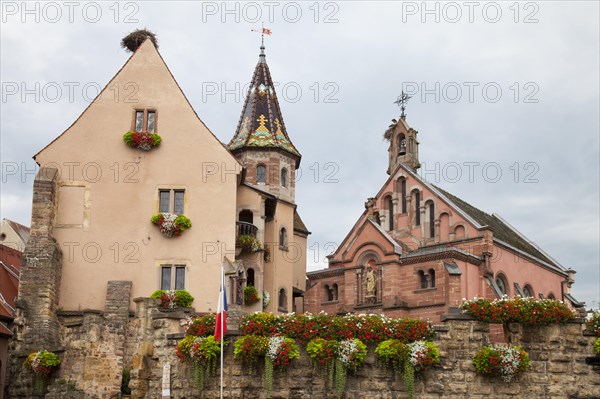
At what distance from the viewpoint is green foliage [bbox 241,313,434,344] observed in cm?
2497

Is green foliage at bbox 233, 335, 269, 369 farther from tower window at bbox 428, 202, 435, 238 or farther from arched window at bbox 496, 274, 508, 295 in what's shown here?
tower window at bbox 428, 202, 435, 238

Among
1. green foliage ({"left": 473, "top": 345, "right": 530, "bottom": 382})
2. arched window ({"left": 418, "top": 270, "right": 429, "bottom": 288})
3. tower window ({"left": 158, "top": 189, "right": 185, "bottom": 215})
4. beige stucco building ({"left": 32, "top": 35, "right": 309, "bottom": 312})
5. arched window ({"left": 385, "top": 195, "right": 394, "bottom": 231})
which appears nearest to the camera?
green foliage ({"left": 473, "top": 345, "right": 530, "bottom": 382})

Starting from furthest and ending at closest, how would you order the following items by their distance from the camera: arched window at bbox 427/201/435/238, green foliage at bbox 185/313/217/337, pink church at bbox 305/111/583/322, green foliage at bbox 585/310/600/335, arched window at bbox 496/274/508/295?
arched window at bbox 427/201/435/238, arched window at bbox 496/274/508/295, pink church at bbox 305/111/583/322, green foliage at bbox 185/313/217/337, green foliage at bbox 585/310/600/335

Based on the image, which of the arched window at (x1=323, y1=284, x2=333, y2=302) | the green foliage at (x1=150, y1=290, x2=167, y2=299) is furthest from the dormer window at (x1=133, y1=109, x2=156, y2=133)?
the arched window at (x1=323, y1=284, x2=333, y2=302)

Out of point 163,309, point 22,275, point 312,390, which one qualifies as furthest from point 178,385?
point 22,275

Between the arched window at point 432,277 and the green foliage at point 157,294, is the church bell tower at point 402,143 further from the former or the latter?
the green foliage at point 157,294

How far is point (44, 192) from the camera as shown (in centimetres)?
3531

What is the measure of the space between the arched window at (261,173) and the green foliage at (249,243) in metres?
8.39

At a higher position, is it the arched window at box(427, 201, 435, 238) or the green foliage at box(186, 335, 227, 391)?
the arched window at box(427, 201, 435, 238)

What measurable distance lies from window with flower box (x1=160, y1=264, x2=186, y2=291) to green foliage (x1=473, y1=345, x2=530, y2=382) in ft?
50.4

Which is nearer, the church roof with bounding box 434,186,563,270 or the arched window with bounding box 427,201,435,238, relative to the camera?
the arched window with bounding box 427,201,435,238

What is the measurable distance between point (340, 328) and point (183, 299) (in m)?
11.4

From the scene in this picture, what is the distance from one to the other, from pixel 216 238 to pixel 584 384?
17164 millimetres

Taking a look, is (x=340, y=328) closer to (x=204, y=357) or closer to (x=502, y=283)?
(x=204, y=357)
